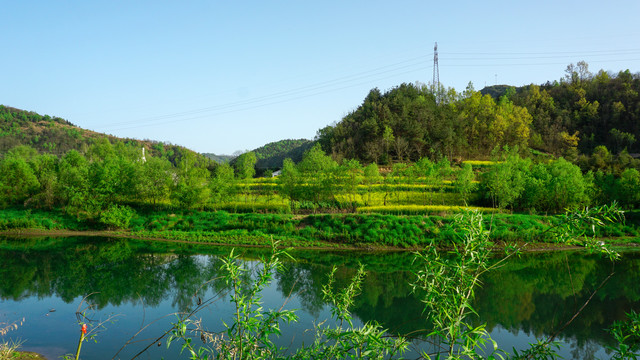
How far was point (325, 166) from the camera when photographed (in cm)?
3006

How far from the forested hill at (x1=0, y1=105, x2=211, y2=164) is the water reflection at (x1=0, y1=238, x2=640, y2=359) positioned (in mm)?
42071

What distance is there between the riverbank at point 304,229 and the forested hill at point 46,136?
33.6 m

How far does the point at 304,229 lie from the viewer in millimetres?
22828

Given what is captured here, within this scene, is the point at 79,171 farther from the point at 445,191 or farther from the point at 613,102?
the point at 613,102

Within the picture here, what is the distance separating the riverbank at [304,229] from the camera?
21266mm

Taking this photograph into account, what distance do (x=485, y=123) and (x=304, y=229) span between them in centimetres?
3524

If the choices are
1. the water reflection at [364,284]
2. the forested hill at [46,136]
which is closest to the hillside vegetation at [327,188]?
the water reflection at [364,284]

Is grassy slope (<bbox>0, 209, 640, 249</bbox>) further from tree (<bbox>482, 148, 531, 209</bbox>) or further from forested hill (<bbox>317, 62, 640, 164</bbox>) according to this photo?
forested hill (<bbox>317, 62, 640, 164</bbox>)

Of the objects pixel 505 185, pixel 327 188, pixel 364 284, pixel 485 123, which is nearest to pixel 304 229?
pixel 327 188

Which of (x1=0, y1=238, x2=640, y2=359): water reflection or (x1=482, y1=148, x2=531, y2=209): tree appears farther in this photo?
(x1=482, y1=148, x2=531, y2=209): tree

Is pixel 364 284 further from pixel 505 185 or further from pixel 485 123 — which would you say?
pixel 485 123

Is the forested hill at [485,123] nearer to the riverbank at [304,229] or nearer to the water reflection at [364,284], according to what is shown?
the riverbank at [304,229]

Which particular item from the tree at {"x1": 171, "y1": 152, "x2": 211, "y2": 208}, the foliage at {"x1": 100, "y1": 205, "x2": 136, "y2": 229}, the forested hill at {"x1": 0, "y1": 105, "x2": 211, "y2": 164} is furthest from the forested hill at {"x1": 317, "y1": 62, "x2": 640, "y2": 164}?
the forested hill at {"x1": 0, "y1": 105, "x2": 211, "y2": 164}

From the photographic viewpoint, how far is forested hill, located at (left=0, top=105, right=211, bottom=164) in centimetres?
6381
